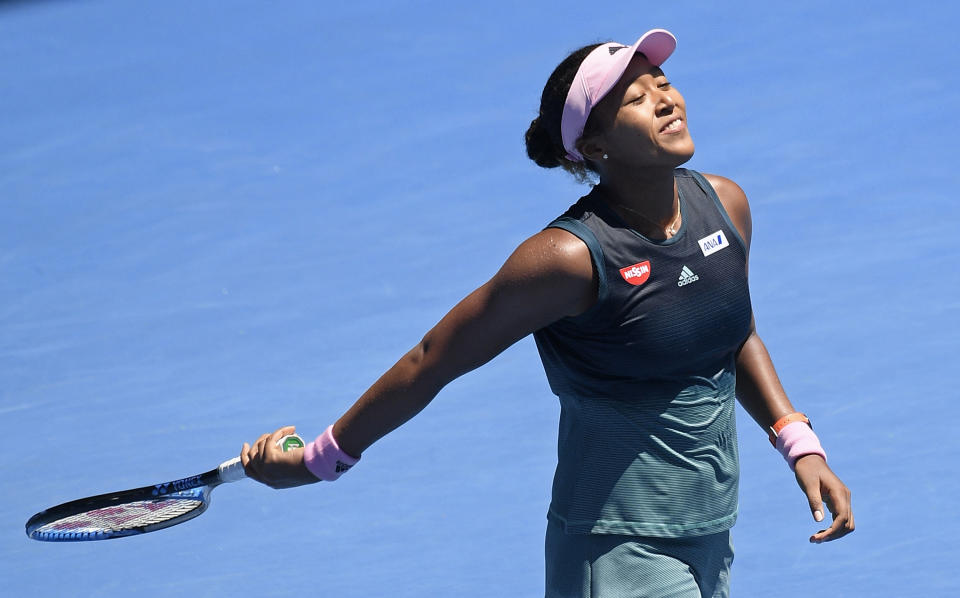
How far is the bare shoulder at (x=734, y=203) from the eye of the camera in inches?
123

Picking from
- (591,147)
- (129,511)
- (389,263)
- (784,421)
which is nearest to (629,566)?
(784,421)

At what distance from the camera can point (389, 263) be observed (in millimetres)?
6871

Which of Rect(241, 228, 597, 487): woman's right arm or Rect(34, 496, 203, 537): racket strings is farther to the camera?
Rect(34, 496, 203, 537): racket strings

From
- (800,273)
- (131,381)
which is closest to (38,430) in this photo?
(131,381)

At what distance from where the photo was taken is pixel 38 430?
5.86 meters

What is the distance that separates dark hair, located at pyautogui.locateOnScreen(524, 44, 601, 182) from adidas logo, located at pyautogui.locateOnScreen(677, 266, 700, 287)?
13.4 inches

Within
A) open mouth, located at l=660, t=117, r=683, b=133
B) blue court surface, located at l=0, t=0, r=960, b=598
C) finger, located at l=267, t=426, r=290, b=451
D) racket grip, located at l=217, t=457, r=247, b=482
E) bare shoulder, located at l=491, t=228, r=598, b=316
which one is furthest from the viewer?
blue court surface, located at l=0, t=0, r=960, b=598

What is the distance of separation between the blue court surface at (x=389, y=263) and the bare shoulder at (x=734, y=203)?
163 centimetres

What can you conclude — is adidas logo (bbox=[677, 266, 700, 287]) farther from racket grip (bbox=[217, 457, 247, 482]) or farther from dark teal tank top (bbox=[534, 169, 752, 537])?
racket grip (bbox=[217, 457, 247, 482])

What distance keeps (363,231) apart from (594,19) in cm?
275

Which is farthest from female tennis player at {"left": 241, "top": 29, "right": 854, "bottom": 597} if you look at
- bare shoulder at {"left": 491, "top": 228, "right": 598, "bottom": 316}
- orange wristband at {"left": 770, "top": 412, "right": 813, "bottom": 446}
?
orange wristband at {"left": 770, "top": 412, "right": 813, "bottom": 446}

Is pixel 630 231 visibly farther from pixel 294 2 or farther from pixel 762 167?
pixel 294 2

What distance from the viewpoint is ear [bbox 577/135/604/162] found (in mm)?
2959

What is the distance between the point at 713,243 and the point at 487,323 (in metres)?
0.50
